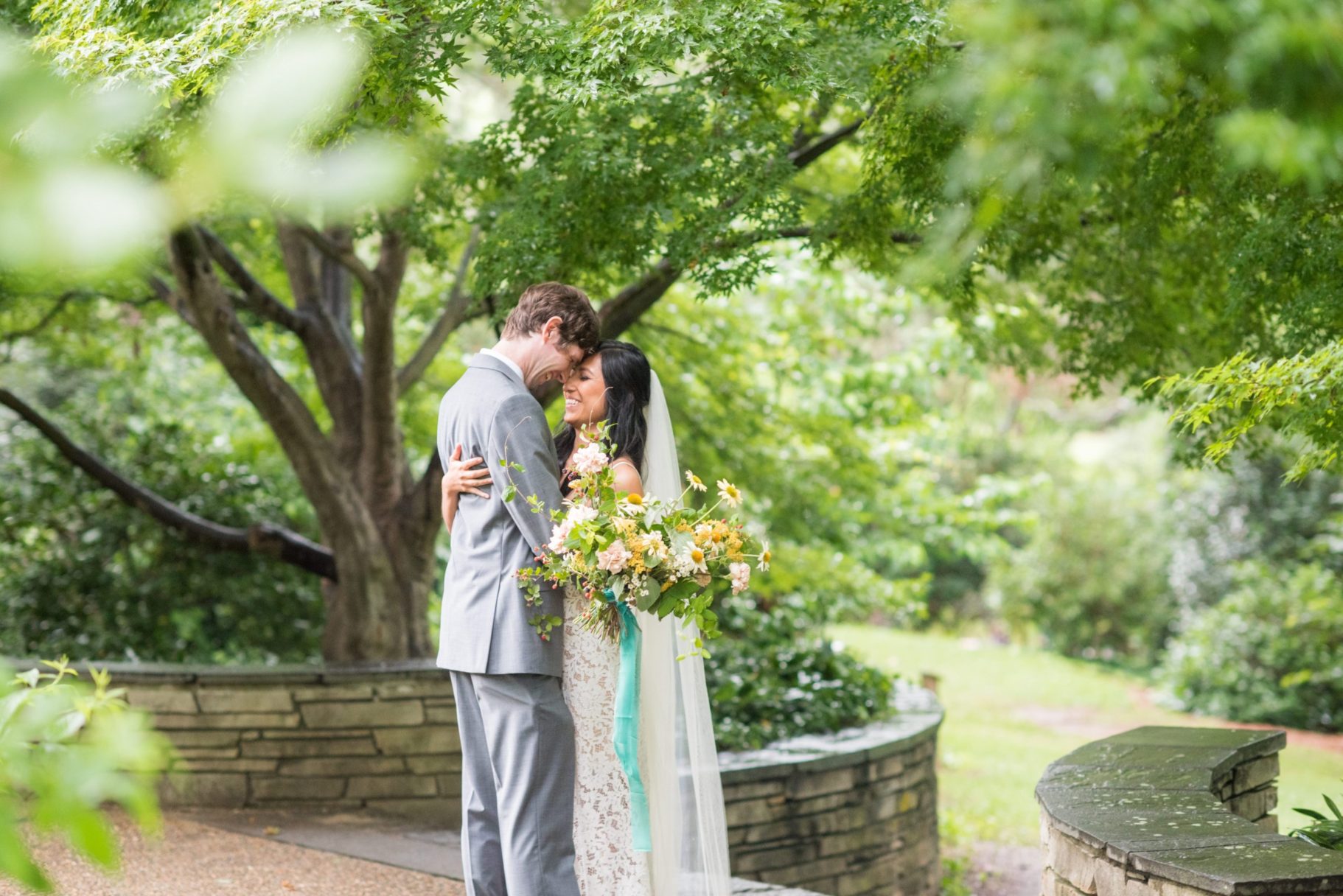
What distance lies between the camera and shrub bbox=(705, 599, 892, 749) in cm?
577

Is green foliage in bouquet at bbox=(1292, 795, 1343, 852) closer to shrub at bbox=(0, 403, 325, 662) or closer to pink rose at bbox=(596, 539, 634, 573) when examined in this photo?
pink rose at bbox=(596, 539, 634, 573)

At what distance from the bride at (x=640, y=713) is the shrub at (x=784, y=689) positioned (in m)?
1.88

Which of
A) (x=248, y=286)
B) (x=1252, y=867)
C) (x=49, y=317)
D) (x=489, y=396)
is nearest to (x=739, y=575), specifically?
(x=489, y=396)

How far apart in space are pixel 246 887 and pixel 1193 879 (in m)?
3.15

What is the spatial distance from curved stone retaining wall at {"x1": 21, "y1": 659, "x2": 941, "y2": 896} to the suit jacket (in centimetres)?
215

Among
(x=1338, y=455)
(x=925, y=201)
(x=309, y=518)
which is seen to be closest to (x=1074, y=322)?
(x=925, y=201)

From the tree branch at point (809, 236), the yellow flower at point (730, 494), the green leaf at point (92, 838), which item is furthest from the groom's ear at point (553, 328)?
the green leaf at point (92, 838)

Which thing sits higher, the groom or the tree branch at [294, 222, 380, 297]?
the tree branch at [294, 222, 380, 297]

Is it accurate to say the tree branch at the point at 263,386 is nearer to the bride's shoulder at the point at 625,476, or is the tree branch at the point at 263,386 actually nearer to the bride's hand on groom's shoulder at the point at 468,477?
the bride's hand on groom's shoulder at the point at 468,477

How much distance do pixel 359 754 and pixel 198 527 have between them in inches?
64.4

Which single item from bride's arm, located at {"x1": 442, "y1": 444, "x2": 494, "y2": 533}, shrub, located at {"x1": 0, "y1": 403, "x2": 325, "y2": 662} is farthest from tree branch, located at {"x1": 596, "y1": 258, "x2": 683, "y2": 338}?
shrub, located at {"x1": 0, "y1": 403, "x2": 325, "y2": 662}

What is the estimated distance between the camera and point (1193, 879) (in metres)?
2.85

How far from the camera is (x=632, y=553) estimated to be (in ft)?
10.0

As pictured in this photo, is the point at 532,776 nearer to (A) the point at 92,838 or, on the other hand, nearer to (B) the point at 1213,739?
(A) the point at 92,838
